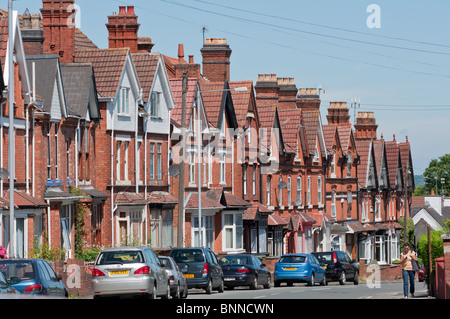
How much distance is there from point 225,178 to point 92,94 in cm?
1728

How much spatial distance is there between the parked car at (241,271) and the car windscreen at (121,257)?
12625 millimetres

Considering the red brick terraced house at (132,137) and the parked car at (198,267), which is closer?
the parked car at (198,267)

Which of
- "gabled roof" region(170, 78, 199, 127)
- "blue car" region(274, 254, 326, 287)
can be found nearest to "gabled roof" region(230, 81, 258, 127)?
"gabled roof" region(170, 78, 199, 127)

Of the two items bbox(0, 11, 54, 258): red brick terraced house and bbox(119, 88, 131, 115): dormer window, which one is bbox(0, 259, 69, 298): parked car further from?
bbox(119, 88, 131, 115): dormer window

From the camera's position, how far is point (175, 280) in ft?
102

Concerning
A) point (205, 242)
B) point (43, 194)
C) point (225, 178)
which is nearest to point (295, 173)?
point (225, 178)

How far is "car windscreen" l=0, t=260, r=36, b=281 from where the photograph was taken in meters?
21.9

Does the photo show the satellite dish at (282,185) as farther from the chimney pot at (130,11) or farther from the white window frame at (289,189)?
the chimney pot at (130,11)

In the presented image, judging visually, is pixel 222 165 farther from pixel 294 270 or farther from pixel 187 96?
pixel 294 270

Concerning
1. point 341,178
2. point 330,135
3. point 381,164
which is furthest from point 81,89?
point 381,164

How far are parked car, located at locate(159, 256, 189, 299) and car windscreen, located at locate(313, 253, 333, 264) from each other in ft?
57.7

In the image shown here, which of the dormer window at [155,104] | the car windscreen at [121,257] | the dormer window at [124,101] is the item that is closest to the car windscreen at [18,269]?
the car windscreen at [121,257]

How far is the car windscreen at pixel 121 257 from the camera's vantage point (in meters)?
27.4
